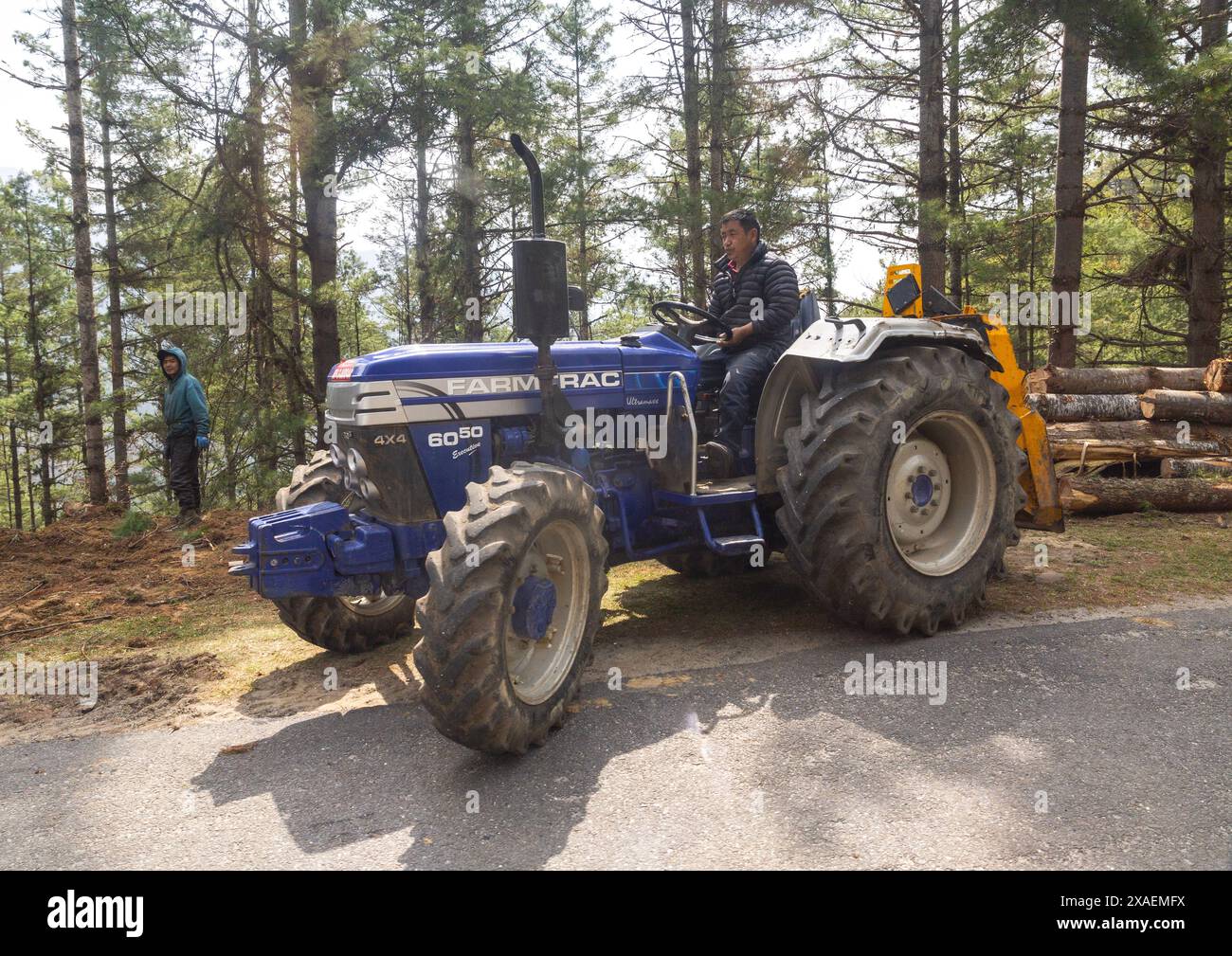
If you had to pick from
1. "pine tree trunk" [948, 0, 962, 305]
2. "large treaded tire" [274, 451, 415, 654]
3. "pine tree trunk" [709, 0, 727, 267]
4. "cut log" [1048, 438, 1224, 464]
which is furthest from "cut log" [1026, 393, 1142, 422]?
"large treaded tire" [274, 451, 415, 654]

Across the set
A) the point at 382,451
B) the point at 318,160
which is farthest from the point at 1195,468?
the point at 318,160

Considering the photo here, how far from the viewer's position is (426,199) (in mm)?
15945

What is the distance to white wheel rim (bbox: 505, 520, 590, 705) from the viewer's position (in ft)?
12.4

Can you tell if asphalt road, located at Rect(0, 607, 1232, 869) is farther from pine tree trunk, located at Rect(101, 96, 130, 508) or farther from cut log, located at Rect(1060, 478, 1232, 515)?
pine tree trunk, located at Rect(101, 96, 130, 508)

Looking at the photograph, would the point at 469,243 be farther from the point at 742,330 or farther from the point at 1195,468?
the point at 1195,468

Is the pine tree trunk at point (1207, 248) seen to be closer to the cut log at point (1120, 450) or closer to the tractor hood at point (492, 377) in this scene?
the cut log at point (1120, 450)

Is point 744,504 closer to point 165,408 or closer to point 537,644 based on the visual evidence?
point 537,644

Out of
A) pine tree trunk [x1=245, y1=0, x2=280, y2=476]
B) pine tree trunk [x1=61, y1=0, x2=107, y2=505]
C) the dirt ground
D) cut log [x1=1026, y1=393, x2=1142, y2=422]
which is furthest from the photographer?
pine tree trunk [x1=61, y1=0, x2=107, y2=505]

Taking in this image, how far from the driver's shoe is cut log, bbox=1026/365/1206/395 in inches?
241

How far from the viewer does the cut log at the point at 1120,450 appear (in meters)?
9.10

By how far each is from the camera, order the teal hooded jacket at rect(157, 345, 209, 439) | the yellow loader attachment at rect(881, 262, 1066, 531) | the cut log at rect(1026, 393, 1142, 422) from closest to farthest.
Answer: the yellow loader attachment at rect(881, 262, 1066, 531)
the teal hooded jacket at rect(157, 345, 209, 439)
the cut log at rect(1026, 393, 1142, 422)

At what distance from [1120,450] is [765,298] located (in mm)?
5493

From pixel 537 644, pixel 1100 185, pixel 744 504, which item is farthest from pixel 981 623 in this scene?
pixel 1100 185

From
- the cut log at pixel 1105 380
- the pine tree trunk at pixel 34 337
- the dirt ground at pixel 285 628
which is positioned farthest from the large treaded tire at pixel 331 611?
the pine tree trunk at pixel 34 337
